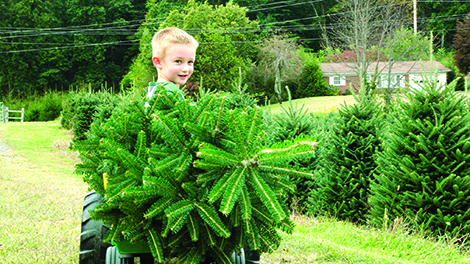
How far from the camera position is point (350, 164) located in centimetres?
706

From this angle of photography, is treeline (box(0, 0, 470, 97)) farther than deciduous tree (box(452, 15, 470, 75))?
Yes

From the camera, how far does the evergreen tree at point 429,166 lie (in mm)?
5680

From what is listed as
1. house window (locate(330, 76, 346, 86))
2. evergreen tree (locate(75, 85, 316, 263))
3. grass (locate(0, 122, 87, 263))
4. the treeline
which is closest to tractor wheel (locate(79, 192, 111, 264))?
evergreen tree (locate(75, 85, 316, 263))

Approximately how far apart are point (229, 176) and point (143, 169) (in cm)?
58

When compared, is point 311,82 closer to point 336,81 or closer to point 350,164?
point 336,81

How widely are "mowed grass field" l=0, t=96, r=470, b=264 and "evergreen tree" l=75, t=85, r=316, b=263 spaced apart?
1.73 m

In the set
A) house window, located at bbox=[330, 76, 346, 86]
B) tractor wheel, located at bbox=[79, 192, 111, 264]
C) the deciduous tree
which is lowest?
tractor wheel, located at bbox=[79, 192, 111, 264]

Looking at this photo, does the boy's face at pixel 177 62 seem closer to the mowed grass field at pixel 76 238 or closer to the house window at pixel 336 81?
the mowed grass field at pixel 76 238

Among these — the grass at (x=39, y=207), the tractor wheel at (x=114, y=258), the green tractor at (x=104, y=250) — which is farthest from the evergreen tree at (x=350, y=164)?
the tractor wheel at (x=114, y=258)

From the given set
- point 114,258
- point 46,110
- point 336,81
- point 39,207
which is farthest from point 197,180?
point 336,81

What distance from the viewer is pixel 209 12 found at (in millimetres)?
45219

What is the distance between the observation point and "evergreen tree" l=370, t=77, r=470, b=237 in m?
5.68

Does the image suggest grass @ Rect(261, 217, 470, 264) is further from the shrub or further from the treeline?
the treeline

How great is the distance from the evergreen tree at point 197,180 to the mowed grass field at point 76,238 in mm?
1735
